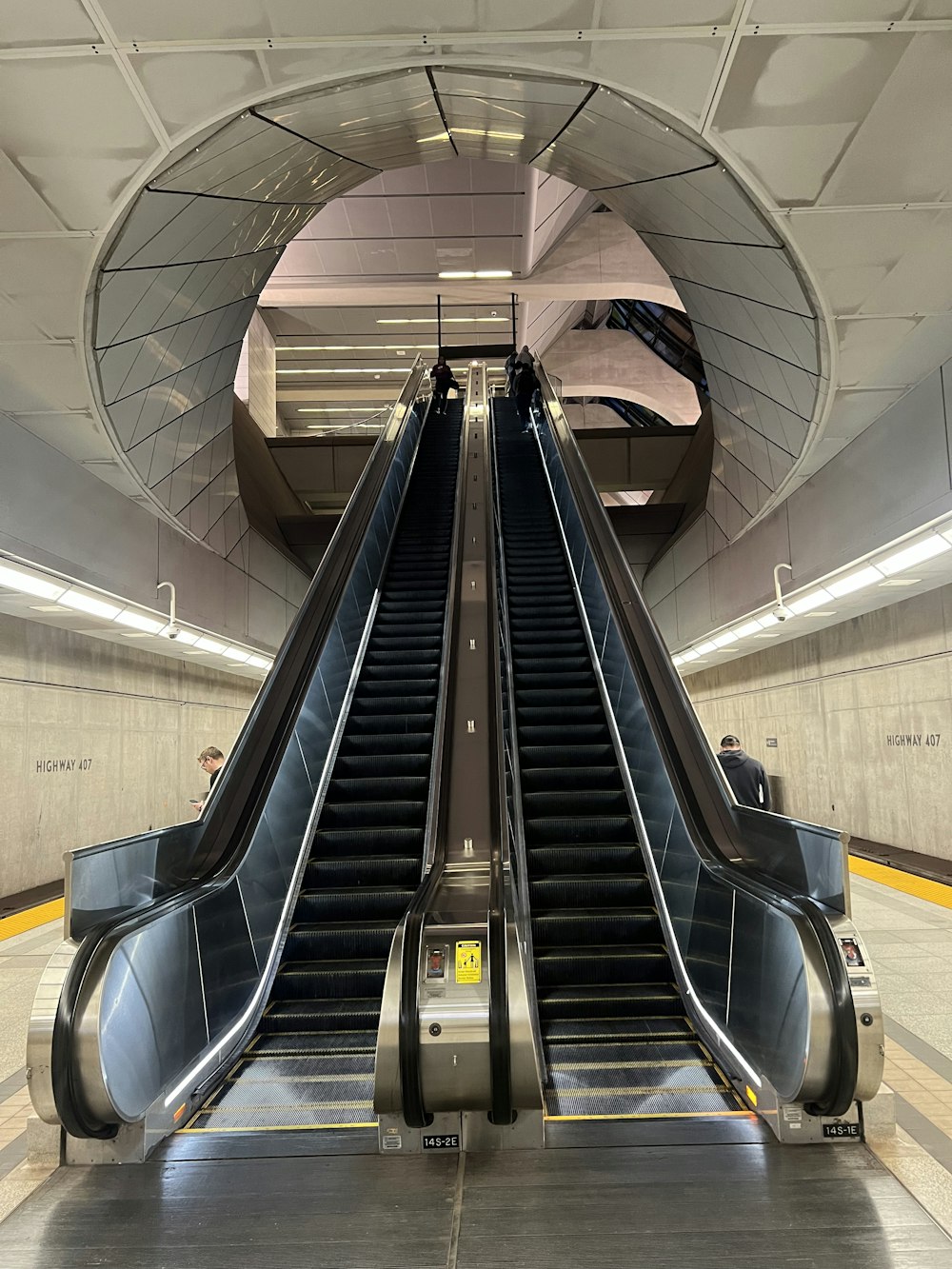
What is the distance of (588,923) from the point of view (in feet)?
14.7

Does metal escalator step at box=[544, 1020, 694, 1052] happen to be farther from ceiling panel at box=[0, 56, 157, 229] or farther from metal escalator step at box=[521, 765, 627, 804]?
ceiling panel at box=[0, 56, 157, 229]

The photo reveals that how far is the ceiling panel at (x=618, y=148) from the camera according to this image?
5.19 m

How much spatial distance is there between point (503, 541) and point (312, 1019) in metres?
7.18

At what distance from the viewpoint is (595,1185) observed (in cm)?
267

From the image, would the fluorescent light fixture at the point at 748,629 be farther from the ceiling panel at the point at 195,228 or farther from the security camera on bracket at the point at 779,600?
the ceiling panel at the point at 195,228

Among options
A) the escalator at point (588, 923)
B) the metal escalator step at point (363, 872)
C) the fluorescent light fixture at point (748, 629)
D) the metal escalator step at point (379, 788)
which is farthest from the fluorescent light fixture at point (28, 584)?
the fluorescent light fixture at point (748, 629)

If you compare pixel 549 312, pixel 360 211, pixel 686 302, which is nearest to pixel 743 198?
pixel 686 302

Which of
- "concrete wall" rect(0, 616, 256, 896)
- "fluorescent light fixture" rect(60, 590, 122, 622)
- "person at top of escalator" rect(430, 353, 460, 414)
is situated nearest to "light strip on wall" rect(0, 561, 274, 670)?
"fluorescent light fixture" rect(60, 590, 122, 622)

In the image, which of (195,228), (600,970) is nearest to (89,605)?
(195,228)

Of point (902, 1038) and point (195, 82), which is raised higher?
point (195, 82)

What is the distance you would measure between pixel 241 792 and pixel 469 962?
1774 mm

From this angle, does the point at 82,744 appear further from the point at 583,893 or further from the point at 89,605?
the point at 583,893

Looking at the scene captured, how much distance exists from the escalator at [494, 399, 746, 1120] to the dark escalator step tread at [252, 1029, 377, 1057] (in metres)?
0.78

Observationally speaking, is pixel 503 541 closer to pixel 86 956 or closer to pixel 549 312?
pixel 86 956
